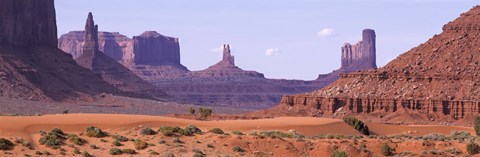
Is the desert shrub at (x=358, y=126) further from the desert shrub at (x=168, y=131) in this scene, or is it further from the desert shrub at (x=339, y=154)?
the desert shrub at (x=339, y=154)

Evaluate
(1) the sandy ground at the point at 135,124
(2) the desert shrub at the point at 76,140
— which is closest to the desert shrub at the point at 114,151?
(2) the desert shrub at the point at 76,140

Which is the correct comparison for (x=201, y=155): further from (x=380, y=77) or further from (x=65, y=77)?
(x=65, y=77)

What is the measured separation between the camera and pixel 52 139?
55750 millimetres

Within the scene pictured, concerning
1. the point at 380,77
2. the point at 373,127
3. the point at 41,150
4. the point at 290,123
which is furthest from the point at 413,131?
the point at 41,150

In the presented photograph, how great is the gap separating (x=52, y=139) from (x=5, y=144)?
109 inches

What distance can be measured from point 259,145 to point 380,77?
86549 mm

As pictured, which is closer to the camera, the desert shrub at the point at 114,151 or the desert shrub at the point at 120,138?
the desert shrub at the point at 114,151

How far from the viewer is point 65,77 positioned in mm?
198625

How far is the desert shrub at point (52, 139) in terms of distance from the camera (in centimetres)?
5525

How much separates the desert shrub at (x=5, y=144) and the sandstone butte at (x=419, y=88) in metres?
77.7

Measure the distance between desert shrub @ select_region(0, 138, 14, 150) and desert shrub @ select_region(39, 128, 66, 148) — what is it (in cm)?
178

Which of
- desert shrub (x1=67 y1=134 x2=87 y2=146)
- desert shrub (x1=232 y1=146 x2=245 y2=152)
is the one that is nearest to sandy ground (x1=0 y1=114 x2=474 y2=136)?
desert shrub (x1=67 y1=134 x2=87 y2=146)

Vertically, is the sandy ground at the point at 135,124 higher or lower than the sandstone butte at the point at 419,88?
lower

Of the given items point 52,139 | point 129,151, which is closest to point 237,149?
point 129,151
